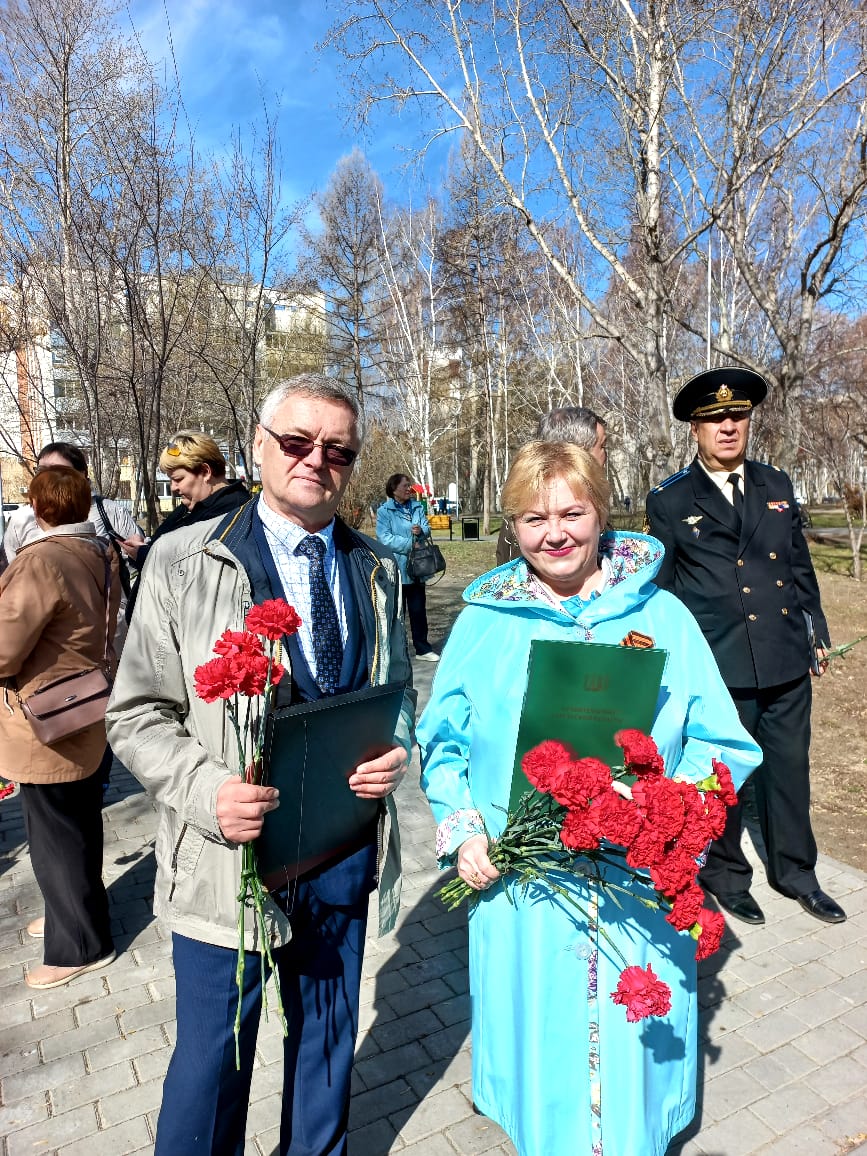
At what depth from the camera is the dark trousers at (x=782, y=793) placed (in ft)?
12.3

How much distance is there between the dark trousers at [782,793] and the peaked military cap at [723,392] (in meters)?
1.36

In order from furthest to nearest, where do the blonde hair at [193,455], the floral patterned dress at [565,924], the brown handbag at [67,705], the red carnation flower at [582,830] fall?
the blonde hair at [193,455] → the brown handbag at [67,705] → the floral patterned dress at [565,924] → the red carnation flower at [582,830]

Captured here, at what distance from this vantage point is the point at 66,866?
3279mm

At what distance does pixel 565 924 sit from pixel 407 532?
280 inches

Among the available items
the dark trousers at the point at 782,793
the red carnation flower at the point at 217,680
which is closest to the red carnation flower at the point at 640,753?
the red carnation flower at the point at 217,680

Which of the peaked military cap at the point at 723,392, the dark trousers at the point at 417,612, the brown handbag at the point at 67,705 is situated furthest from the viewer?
the dark trousers at the point at 417,612

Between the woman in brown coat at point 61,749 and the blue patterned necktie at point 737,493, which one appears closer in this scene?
the woman in brown coat at point 61,749

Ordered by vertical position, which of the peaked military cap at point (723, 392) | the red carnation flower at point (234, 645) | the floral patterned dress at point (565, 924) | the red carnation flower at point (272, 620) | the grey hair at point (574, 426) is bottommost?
the floral patterned dress at point (565, 924)

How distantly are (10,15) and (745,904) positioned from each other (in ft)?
29.0

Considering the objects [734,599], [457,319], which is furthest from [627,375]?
[734,599]

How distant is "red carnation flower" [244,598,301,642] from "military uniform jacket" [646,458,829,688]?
99.1 inches

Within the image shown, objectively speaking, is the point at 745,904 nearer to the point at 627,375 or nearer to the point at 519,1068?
the point at 519,1068

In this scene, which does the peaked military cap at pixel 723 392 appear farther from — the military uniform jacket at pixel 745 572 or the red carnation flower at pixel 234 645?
the red carnation flower at pixel 234 645

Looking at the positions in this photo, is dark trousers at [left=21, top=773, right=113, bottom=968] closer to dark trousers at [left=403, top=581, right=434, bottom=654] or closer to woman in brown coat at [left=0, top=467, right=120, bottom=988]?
woman in brown coat at [left=0, top=467, right=120, bottom=988]
